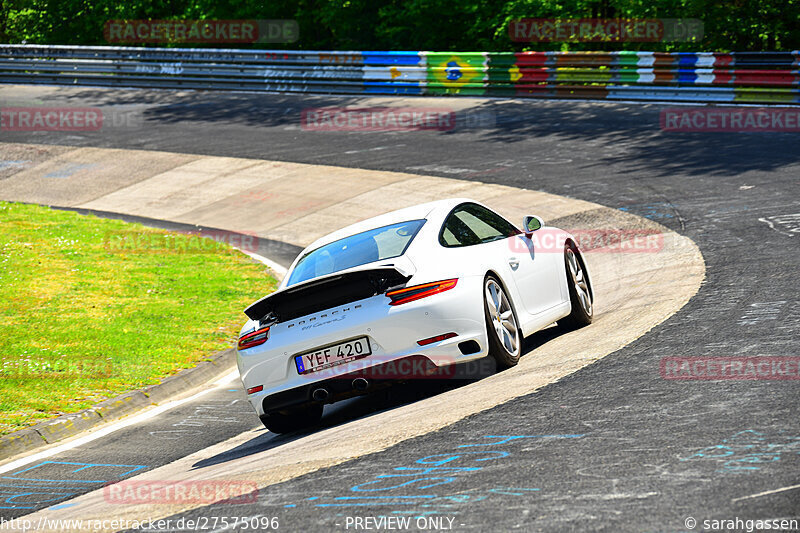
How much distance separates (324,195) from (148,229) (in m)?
3.54

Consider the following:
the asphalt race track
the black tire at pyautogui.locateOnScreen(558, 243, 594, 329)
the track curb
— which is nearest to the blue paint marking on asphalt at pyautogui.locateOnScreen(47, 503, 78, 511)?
the asphalt race track

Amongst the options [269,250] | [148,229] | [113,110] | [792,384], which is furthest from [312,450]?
[113,110]

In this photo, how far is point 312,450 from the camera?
6.30 metres

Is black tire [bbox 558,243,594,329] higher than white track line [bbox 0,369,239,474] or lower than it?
higher

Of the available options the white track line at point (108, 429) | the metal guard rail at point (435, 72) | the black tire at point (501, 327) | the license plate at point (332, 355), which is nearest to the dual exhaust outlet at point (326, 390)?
the license plate at point (332, 355)

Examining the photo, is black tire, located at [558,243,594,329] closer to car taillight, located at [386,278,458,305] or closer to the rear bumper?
the rear bumper

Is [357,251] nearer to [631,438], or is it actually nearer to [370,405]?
[370,405]

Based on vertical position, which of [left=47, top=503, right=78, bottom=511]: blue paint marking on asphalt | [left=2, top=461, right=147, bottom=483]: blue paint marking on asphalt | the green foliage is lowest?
[left=2, top=461, right=147, bottom=483]: blue paint marking on asphalt

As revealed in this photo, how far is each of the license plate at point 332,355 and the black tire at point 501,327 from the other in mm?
968

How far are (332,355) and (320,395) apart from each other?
12.9 inches

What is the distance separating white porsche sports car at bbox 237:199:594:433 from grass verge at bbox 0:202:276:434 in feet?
9.19

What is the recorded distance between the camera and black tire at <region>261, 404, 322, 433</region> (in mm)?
7578

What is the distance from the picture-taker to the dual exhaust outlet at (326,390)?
7.09 m

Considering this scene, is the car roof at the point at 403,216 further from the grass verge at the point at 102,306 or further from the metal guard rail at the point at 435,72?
the metal guard rail at the point at 435,72
